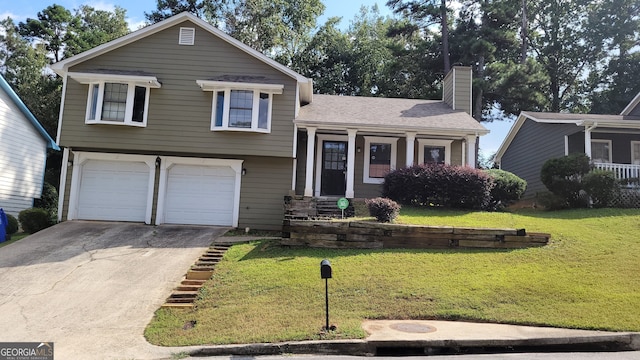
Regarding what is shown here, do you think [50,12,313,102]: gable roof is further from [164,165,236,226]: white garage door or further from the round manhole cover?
the round manhole cover

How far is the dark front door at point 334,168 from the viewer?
1627 cm

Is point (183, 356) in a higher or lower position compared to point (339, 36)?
lower

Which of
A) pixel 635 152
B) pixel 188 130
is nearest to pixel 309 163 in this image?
pixel 188 130

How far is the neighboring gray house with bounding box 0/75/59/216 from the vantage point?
16.0 m

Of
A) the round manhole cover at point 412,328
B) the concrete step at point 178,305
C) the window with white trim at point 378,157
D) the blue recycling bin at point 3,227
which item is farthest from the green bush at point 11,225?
the round manhole cover at point 412,328

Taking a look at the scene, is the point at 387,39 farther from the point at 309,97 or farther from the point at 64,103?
the point at 64,103

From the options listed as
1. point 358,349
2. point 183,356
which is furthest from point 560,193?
point 183,356

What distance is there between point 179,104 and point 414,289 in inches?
414

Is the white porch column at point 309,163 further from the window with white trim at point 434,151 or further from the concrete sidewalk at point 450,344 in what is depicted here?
the concrete sidewalk at point 450,344

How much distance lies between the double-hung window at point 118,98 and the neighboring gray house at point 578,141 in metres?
15.7

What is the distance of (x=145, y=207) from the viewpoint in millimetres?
14930

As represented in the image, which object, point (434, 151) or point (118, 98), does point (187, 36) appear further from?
point (434, 151)

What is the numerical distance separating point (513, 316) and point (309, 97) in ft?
40.4

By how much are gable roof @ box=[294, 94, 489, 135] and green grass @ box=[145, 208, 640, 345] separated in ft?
17.6
